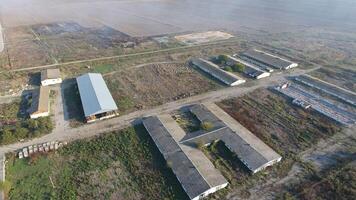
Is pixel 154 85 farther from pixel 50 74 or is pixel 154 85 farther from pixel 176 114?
pixel 50 74

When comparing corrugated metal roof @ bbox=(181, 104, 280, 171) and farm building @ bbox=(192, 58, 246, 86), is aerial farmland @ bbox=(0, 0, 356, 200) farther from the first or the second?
farm building @ bbox=(192, 58, 246, 86)

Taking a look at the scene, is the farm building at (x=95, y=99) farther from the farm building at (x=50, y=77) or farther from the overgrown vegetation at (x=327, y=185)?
the overgrown vegetation at (x=327, y=185)

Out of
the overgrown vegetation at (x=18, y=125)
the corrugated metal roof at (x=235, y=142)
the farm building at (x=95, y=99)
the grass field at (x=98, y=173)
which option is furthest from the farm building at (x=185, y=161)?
the overgrown vegetation at (x=18, y=125)

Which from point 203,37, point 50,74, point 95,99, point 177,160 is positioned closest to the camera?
point 177,160

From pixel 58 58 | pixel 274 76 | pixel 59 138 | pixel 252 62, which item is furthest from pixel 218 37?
pixel 59 138

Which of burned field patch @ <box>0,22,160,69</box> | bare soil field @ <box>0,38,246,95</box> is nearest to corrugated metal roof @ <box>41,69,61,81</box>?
bare soil field @ <box>0,38,246,95</box>

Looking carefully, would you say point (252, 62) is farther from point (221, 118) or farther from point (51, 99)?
point (51, 99)

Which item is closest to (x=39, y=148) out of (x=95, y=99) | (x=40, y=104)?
(x=40, y=104)
